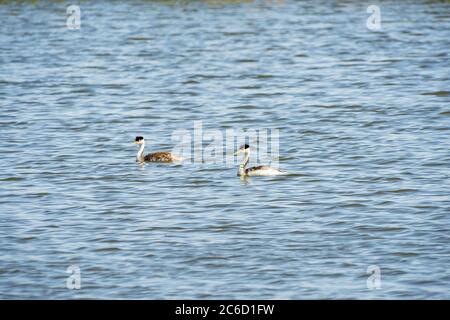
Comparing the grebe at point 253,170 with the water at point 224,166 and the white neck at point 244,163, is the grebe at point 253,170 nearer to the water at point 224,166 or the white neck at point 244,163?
the white neck at point 244,163

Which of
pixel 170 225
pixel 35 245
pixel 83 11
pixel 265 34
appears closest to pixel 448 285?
pixel 170 225

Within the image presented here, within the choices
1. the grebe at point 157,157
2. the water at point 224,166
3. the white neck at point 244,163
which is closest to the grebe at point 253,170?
the white neck at point 244,163

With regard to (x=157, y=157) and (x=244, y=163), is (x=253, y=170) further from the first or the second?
(x=157, y=157)

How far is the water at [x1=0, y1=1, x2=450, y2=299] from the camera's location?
1598cm

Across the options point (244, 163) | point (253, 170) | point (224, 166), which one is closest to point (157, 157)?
point (224, 166)

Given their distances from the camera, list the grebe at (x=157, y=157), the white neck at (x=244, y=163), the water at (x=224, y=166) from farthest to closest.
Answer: the grebe at (x=157, y=157), the white neck at (x=244, y=163), the water at (x=224, y=166)

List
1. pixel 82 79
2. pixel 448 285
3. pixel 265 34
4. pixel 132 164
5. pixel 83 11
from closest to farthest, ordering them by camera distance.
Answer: pixel 448 285 < pixel 132 164 < pixel 82 79 < pixel 265 34 < pixel 83 11

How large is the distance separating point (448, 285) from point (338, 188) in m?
6.13

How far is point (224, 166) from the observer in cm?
2350

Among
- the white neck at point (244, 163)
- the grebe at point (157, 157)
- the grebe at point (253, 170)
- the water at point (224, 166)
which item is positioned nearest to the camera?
the water at point (224, 166)

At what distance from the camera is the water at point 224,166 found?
16.0 meters
